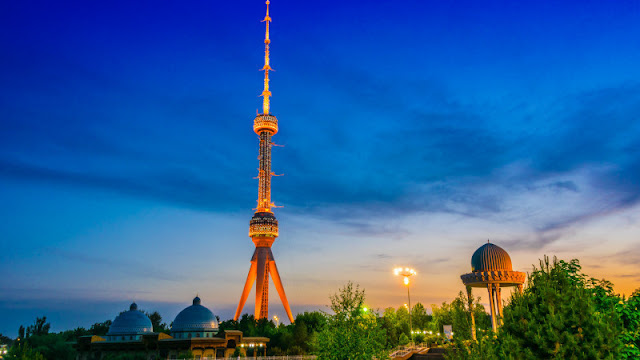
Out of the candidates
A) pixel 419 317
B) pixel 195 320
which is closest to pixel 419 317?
pixel 419 317

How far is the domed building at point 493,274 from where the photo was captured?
5431 centimetres

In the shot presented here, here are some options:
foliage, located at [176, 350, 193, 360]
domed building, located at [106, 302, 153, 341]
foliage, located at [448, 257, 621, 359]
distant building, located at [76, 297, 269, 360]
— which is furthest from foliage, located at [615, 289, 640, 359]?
domed building, located at [106, 302, 153, 341]

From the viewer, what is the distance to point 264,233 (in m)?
122

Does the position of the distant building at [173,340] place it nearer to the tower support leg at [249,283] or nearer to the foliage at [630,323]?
the tower support leg at [249,283]

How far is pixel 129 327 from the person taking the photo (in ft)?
258

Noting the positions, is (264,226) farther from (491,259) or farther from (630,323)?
(630,323)

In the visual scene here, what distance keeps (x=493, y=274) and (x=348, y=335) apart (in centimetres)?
3062

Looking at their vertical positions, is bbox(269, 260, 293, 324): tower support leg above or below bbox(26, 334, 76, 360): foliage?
above

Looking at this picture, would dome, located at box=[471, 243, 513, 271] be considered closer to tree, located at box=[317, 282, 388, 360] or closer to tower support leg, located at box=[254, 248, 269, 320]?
tree, located at box=[317, 282, 388, 360]

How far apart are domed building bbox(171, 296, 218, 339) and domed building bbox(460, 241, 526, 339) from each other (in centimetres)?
4501

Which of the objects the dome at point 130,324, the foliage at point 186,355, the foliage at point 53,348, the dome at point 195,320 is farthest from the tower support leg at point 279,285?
the foliage at point 53,348

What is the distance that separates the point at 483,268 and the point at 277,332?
49.1 meters

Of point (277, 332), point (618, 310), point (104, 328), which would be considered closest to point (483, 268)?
point (618, 310)

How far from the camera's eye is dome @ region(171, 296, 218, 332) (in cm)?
7844
